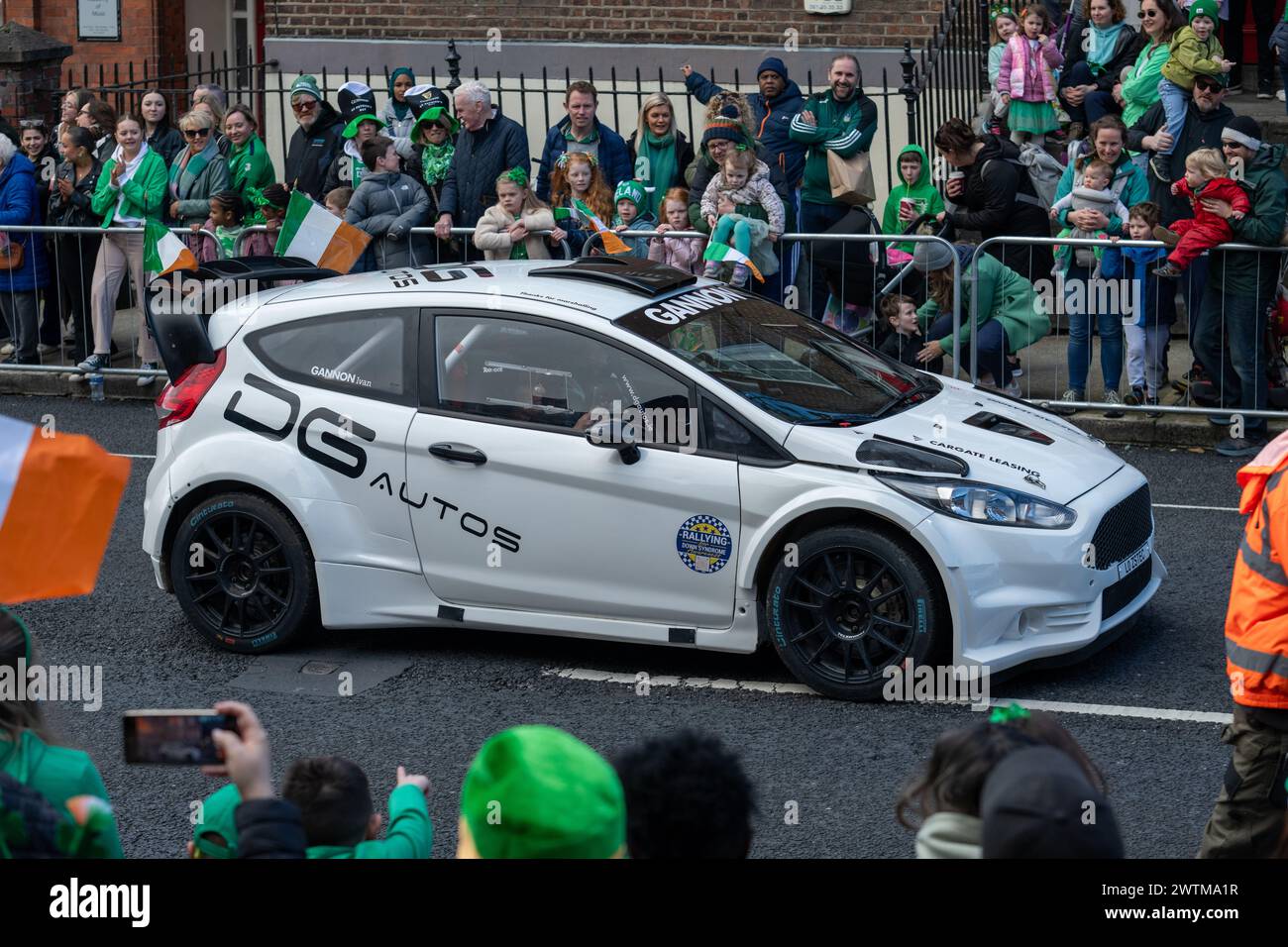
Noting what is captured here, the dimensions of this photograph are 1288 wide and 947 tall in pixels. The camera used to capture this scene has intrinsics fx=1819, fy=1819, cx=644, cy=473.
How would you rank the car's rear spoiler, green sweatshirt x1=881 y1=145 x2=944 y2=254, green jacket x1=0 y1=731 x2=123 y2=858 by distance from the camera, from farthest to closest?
green sweatshirt x1=881 y1=145 x2=944 y2=254 < the car's rear spoiler < green jacket x1=0 y1=731 x2=123 y2=858

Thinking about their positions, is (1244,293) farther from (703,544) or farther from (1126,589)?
(703,544)

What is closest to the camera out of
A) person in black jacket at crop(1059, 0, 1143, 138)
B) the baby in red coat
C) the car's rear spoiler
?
the car's rear spoiler

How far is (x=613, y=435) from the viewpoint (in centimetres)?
745

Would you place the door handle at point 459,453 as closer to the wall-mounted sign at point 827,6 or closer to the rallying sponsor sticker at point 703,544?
the rallying sponsor sticker at point 703,544

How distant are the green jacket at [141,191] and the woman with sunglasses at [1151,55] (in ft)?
24.0

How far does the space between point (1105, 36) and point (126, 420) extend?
8208 mm

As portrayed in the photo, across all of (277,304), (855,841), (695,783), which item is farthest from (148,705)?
(695,783)

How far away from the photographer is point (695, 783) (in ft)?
10.6

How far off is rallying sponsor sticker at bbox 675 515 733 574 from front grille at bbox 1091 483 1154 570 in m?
1.46

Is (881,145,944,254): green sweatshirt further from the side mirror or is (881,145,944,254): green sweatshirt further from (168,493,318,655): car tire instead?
(168,493,318,655): car tire

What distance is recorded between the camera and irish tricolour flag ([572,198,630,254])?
1166 centimetres

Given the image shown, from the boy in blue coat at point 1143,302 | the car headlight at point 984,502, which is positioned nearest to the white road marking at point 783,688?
the car headlight at point 984,502

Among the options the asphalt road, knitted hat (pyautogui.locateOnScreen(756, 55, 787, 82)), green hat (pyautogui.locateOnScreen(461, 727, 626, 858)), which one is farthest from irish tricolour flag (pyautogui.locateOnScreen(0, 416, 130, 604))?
knitted hat (pyautogui.locateOnScreen(756, 55, 787, 82))

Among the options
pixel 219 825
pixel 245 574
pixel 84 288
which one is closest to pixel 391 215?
pixel 84 288
